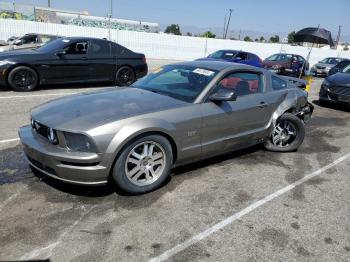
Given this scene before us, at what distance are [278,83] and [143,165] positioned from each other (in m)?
2.87

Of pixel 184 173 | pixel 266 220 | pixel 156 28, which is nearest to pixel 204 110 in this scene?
pixel 184 173

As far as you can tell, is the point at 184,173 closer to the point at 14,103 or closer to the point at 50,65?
the point at 14,103

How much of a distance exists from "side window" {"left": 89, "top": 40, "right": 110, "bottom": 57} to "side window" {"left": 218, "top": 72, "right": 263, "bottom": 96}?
20.9ft

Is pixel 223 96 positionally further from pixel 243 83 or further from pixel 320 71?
pixel 320 71

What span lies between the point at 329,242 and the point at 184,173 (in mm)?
1894

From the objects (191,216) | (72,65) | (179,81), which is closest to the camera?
(191,216)

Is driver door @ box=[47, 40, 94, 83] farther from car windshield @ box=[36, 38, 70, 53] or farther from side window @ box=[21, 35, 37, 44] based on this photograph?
side window @ box=[21, 35, 37, 44]

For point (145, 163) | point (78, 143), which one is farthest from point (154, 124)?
point (78, 143)

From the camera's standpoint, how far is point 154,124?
378 centimetres

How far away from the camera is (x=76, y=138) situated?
11.4ft

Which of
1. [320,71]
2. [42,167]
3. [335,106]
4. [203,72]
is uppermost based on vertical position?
[203,72]

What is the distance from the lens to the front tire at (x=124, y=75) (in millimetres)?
11062

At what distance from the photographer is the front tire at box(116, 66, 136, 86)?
11.1m

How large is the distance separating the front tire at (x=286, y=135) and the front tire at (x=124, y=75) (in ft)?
20.7
